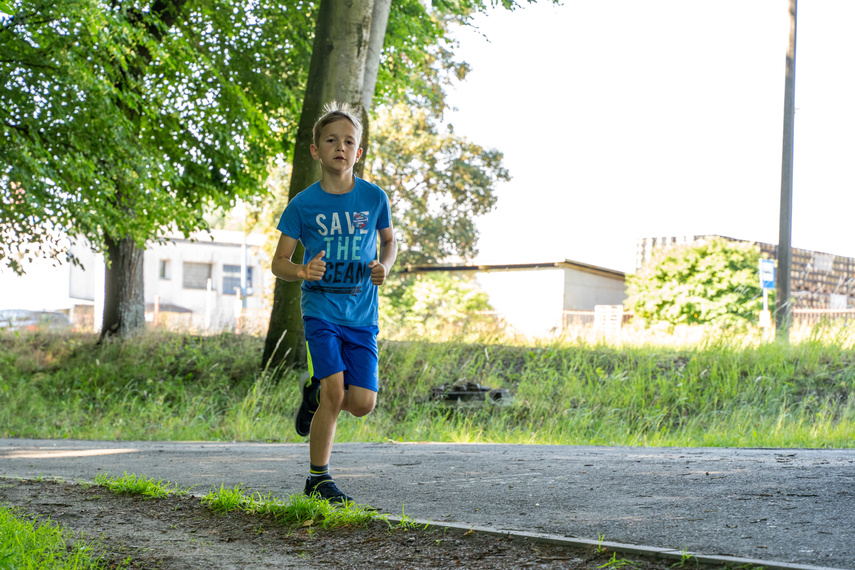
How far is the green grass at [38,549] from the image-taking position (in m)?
2.89

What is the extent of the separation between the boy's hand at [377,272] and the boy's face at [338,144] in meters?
0.52

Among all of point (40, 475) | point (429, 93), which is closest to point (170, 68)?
point (429, 93)

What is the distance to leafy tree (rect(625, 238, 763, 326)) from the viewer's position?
23.0 meters

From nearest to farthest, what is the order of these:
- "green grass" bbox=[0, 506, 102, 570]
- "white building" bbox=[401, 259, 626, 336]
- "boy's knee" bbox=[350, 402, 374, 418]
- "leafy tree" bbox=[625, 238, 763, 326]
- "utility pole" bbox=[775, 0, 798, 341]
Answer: "green grass" bbox=[0, 506, 102, 570] → "boy's knee" bbox=[350, 402, 374, 418] → "utility pole" bbox=[775, 0, 798, 341] → "leafy tree" bbox=[625, 238, 763, 326] → "white building" bbox=[401, 259, 626, 336]

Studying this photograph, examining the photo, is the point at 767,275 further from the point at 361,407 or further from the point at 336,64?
the point at 361,407

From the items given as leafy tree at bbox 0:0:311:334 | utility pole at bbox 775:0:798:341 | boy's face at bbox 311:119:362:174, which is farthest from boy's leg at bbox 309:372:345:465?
utility pole at bbox 775:0:798:341

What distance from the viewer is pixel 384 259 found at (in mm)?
3971

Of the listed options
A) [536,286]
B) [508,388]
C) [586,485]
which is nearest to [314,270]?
[586,485]

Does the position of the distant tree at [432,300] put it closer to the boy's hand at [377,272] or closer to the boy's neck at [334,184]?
the boy's neck at [334,184]

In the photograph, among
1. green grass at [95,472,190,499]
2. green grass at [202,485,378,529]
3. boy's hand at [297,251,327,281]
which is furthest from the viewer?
green grass at [95,472,190,499]

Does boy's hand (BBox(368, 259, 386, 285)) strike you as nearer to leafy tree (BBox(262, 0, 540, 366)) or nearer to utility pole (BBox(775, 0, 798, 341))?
leafy tree (BBox(262, 0, 540, 366))

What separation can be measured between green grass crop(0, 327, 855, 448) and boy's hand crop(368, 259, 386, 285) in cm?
511

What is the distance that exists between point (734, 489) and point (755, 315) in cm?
2069

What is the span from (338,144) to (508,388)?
7958mm
